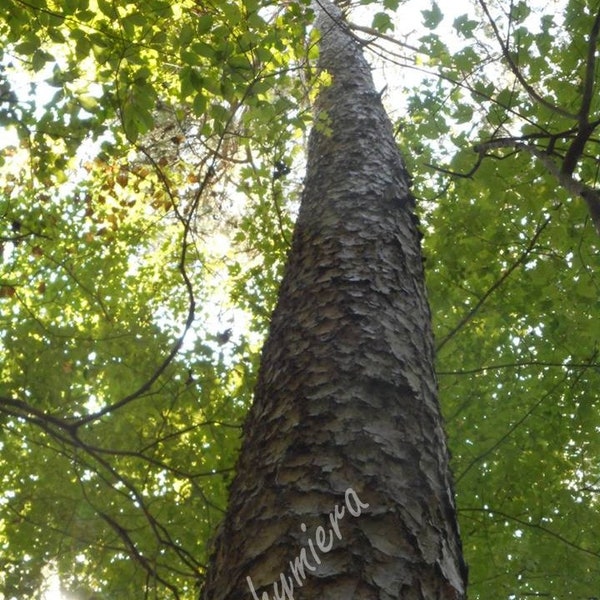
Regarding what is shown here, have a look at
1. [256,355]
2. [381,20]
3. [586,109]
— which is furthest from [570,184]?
[256,355]

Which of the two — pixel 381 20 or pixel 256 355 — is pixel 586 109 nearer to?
pixel 381 20

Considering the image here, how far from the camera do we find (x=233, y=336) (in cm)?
496

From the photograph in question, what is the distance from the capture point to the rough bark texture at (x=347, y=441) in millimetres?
1286

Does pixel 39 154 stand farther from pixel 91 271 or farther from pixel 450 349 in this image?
pixel 450 349

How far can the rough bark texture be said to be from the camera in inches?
50.6

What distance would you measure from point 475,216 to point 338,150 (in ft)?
4.76

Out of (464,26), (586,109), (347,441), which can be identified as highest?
(464,26)

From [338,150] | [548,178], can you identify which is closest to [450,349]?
[548,178]

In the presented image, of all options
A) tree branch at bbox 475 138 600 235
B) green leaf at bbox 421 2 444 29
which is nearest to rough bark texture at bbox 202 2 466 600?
tree branch at bbox 475 138 600 235

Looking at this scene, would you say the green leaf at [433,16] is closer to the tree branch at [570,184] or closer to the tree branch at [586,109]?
the tree branch at [570,184]

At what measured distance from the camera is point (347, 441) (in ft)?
5.06

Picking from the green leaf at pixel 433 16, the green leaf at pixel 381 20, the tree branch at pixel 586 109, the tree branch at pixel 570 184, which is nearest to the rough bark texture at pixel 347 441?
the tree branch at pixel 570 184

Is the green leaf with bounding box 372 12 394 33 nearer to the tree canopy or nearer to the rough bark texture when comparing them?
the tree canopy

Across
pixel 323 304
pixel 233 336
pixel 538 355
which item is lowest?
pixel 323 304
